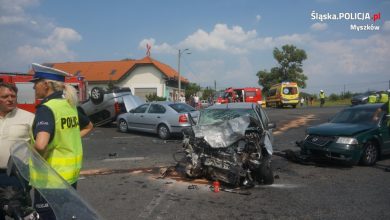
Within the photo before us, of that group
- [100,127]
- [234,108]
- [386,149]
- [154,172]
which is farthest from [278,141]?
[100,127]

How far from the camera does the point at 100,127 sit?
19.0 m

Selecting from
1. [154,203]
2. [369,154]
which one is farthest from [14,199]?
[369,154]

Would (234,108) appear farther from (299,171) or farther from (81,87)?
(81,87)

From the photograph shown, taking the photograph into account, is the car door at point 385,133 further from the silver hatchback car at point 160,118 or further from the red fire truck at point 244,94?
the red fire truck at point 244,94

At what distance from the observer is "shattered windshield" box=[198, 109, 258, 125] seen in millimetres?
8367

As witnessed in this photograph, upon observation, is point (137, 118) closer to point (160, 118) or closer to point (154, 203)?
point (160, 118)

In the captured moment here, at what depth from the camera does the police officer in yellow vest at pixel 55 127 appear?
266cm

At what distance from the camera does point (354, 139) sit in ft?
29.0

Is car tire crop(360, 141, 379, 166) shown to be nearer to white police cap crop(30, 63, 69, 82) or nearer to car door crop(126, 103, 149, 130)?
white police cap crop(30, 63, 69, 82)

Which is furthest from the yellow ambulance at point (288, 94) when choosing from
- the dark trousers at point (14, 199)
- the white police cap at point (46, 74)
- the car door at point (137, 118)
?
the dark trousers at point (14, 199)

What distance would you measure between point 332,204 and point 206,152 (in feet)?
8.23

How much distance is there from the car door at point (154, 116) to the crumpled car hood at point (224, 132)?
7285mm

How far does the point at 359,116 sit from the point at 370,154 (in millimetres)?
1328

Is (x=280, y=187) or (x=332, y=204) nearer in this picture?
(x=332, y=204)
